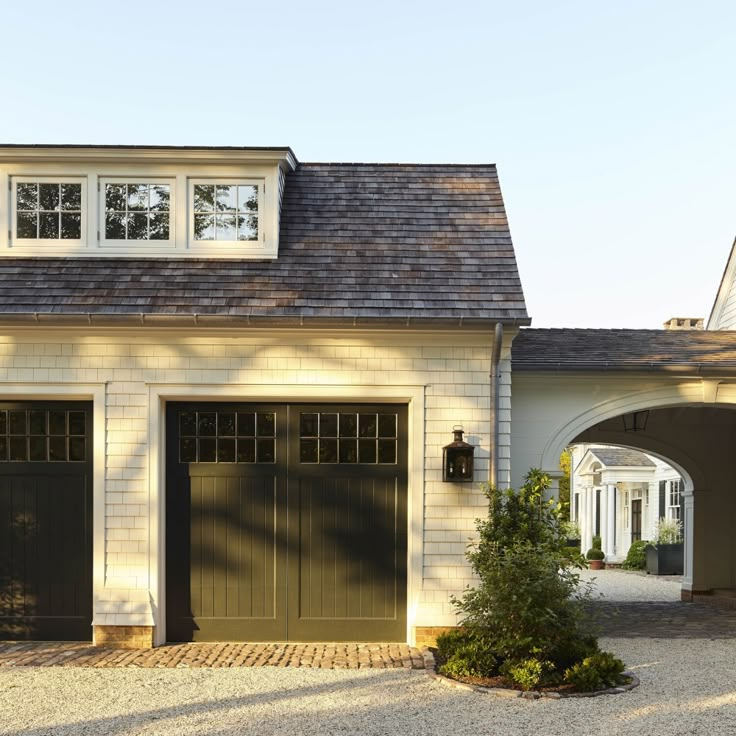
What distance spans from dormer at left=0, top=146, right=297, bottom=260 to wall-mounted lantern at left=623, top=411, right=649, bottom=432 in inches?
283

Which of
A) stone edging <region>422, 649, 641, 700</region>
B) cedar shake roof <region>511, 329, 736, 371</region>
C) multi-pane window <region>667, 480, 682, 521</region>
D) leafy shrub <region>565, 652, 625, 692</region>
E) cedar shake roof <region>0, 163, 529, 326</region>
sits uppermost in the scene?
cedar shake roof <region>0, 163, 529, 326</region>

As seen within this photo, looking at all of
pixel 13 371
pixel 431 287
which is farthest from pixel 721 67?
pixel 13 371

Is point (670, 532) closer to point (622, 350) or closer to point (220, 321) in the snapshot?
point (622, 350)

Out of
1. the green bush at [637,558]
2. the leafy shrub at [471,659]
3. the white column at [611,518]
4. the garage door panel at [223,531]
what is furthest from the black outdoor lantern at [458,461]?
the white column at [611,518]

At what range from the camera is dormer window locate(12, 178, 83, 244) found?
10.6m

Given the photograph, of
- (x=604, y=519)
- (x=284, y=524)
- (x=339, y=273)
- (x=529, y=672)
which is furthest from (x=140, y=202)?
(x=604, y=519)

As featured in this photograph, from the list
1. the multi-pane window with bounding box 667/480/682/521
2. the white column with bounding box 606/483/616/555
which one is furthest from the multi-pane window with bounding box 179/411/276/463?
the white column with bounding box 606/483/616/555

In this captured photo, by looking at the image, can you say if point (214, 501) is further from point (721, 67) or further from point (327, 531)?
point (721, 67)

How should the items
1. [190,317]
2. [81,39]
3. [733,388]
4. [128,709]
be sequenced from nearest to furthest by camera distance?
1. [128,709]
2. [190,317]
3. [733,388]
4. [81,39]

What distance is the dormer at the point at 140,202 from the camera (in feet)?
34.5

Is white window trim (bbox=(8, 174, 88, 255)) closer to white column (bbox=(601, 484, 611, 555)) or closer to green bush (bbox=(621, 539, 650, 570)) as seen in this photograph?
green bush (bbox=(621, 539, 650, 570))

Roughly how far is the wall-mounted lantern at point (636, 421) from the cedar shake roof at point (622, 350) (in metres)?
2.52

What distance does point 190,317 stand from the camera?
9500 millimetres

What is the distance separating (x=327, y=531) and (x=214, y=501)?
3.99 feet
